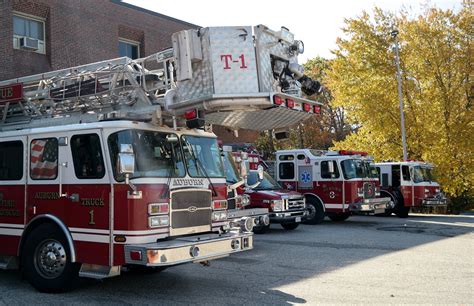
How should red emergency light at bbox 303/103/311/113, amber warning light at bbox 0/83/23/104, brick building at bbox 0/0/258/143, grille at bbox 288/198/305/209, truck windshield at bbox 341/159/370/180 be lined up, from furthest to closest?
brick building at bbox 0/0/258/143 → truck windshield at bbox 341/159/370/180 → grille at bbox 288/198/305/209 → amber warning light at bbox 0/83/23/104 → red emergency light at bbox 303/103/311/113

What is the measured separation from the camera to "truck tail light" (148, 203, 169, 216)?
6633mm

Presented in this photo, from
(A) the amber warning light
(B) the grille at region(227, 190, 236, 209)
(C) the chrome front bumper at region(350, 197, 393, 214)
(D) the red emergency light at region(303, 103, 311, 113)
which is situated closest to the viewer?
(D) the red emergency light at region(303, 103, 311, 113)

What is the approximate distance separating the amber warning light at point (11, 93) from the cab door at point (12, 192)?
80cm

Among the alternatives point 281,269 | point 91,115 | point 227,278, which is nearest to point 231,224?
point 227,278

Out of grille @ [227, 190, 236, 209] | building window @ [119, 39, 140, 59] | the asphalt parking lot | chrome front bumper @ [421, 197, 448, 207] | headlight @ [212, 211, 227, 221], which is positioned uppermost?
building window @ [119, 39, 140, 59]

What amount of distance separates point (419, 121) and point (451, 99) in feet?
5.63

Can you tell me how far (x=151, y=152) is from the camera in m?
6.96

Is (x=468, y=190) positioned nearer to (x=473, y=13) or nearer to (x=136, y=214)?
(x=473, y=13)

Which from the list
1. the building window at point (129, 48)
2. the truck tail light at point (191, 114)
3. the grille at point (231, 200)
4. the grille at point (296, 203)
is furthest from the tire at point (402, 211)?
the truck tail light at point (191, 114)

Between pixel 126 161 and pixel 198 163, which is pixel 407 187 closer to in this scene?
pixel 198 163

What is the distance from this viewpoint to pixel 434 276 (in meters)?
8.46

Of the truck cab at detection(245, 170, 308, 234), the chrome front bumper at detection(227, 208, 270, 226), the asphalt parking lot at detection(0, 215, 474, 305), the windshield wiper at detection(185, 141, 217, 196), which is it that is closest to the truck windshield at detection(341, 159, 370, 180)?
the truck cab at detection(245, 170, 308, 234)

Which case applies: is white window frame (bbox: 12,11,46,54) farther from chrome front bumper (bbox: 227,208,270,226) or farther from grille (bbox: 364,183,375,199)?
grille (bbox: 364,183,375,199)

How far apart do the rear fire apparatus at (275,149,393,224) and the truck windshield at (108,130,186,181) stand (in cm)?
1045
